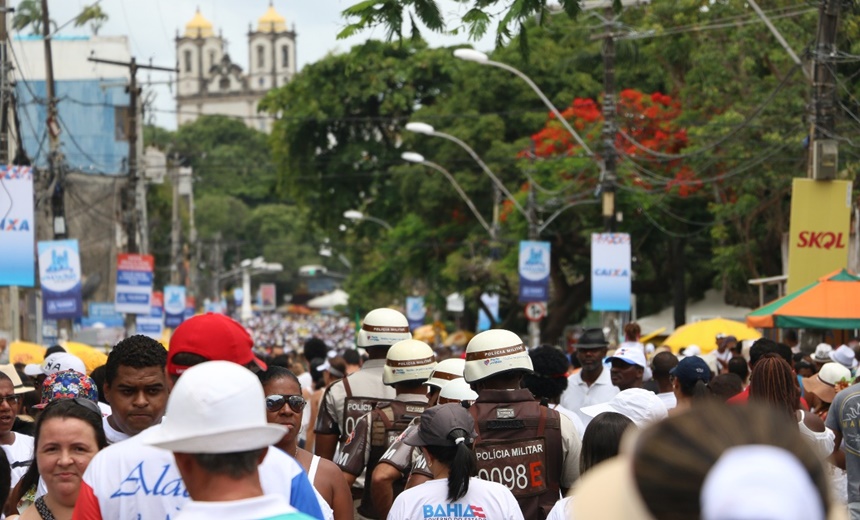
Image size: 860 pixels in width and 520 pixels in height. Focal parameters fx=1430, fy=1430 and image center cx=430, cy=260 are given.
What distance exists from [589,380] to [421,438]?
504cm

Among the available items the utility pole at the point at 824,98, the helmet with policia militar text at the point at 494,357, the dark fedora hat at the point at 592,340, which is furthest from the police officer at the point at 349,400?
the utility pole at the point at 824,98

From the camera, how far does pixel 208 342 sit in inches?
204

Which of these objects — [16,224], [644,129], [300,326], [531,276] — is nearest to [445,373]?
[16,224]

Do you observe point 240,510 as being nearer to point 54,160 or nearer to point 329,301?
point 54,160

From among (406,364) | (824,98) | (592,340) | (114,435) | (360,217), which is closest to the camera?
(114,435)

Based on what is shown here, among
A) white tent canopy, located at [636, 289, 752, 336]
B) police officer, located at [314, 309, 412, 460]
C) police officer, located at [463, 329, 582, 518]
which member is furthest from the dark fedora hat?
white tent canopy, located at [636, 289, 752, 336]

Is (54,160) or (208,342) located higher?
(54,160)

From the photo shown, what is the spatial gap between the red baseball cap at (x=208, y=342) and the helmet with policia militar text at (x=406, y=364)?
Answer: 2.61 metres

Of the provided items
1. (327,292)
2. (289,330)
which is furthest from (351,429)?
(327,292)

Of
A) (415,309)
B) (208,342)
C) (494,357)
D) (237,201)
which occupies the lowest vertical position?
(415,309)

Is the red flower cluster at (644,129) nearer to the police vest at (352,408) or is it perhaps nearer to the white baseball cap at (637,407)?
the police vest at (352,408)

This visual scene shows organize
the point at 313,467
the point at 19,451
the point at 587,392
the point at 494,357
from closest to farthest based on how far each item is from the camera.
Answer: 1. the point at 313,467
2. the point at 494,357
3. the point at 19,451
4. the point at 587,392

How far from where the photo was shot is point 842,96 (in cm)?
3031

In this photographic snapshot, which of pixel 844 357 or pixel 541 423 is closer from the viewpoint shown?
pixel 541 423
